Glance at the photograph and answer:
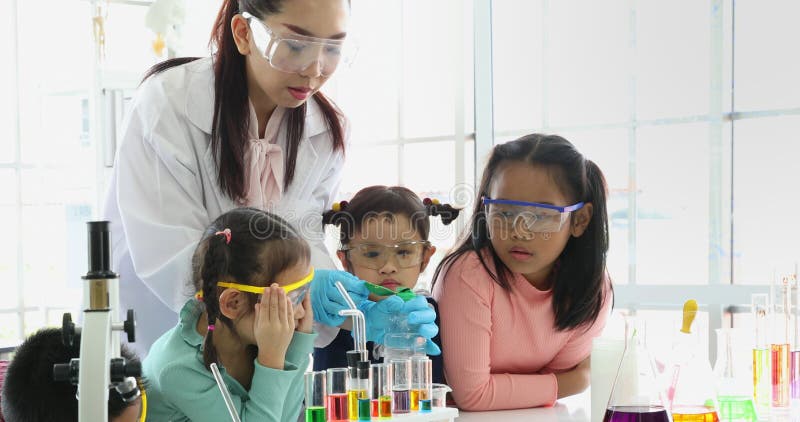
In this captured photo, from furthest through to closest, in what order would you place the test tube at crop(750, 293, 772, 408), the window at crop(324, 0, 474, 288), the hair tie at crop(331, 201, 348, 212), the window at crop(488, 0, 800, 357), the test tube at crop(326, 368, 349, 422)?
the window at crop(324, 0, 474, 288) → the window at crop(488, 0, 800, 357) → the hair tie at crop(331, 201, 348, 212) → the test tube at crop(750, 293, 772, 408) → the test tube at crop(326, 368, 349, 422)

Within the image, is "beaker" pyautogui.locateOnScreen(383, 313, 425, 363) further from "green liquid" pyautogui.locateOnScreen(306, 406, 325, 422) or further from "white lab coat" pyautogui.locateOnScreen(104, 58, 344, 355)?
"white lab coat" pyautogui.locateOnScreen(104, 58, 344, 355)

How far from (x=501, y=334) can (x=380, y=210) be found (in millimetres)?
443

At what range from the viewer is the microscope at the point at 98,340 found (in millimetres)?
789

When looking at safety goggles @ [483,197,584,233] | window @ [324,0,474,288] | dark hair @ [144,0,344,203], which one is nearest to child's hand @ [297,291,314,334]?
dark hair @ [144,0,344,203]

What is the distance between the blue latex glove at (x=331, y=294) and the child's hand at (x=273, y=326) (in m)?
0.26

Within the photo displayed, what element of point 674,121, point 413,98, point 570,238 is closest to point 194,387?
point 570,238

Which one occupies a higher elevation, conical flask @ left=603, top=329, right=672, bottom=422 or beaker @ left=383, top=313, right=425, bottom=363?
conical flask @ left=603, top=329, right=672, bottom=422

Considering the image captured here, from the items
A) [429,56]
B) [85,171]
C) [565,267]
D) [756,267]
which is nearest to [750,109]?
[756,267]

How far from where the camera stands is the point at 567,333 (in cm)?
214

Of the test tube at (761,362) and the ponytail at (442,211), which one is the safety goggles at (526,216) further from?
the test tube at (761,362)

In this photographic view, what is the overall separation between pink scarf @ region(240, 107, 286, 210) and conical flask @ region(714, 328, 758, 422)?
1.03 metres

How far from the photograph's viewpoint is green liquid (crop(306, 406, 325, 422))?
1.35 metres

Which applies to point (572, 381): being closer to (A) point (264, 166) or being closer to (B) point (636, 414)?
(A) point (264, 166)

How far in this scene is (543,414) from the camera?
1.82m
